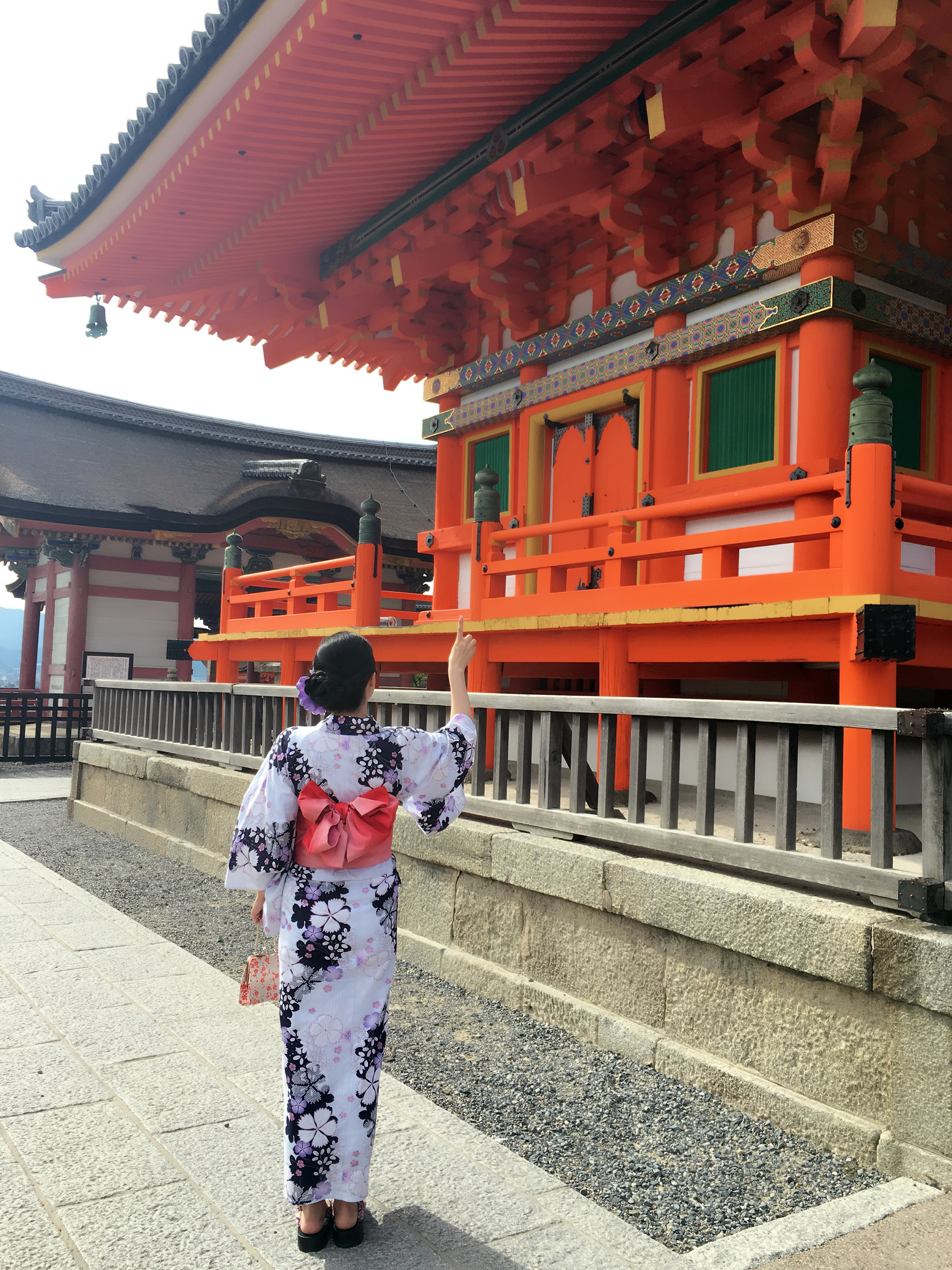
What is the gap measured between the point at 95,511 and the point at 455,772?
13.8m

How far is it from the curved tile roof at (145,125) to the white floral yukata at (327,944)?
491 cm

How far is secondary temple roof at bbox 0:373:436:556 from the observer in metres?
15.4

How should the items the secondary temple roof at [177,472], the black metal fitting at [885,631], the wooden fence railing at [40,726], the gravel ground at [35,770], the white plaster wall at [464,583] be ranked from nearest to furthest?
the black metal fitting at [885,631], the white plaster wall at [464,583], the gravel ground at [35,770], the wooden fence railing at [40,726], the secondary temple roof at [177,472]

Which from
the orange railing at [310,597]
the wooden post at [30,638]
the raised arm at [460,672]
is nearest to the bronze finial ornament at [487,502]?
the orange railing at [310,597]

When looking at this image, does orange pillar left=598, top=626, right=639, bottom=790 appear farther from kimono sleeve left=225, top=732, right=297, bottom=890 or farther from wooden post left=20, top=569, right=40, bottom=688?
wooden post left=20, top=569, right=40, bottom=688

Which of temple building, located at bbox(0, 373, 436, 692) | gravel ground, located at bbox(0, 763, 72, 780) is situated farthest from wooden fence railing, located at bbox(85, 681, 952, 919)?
temple building, located at bbox(0, 373, 436, 692)

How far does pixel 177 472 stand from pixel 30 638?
4.38m

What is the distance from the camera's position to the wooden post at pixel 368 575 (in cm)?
762

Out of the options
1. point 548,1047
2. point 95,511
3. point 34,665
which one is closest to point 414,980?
point 548,1047

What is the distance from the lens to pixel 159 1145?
2.78 meters

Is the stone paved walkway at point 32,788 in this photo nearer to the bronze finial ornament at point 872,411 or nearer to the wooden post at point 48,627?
the wooden post at point 48,627

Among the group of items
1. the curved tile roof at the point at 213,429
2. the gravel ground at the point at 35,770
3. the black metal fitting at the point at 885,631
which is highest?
the curved tile roof at the point at 213,429

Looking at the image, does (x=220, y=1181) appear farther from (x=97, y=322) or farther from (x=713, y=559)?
(x=97, y=322)

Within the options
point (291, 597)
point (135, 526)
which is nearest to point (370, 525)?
point (291, 597)
